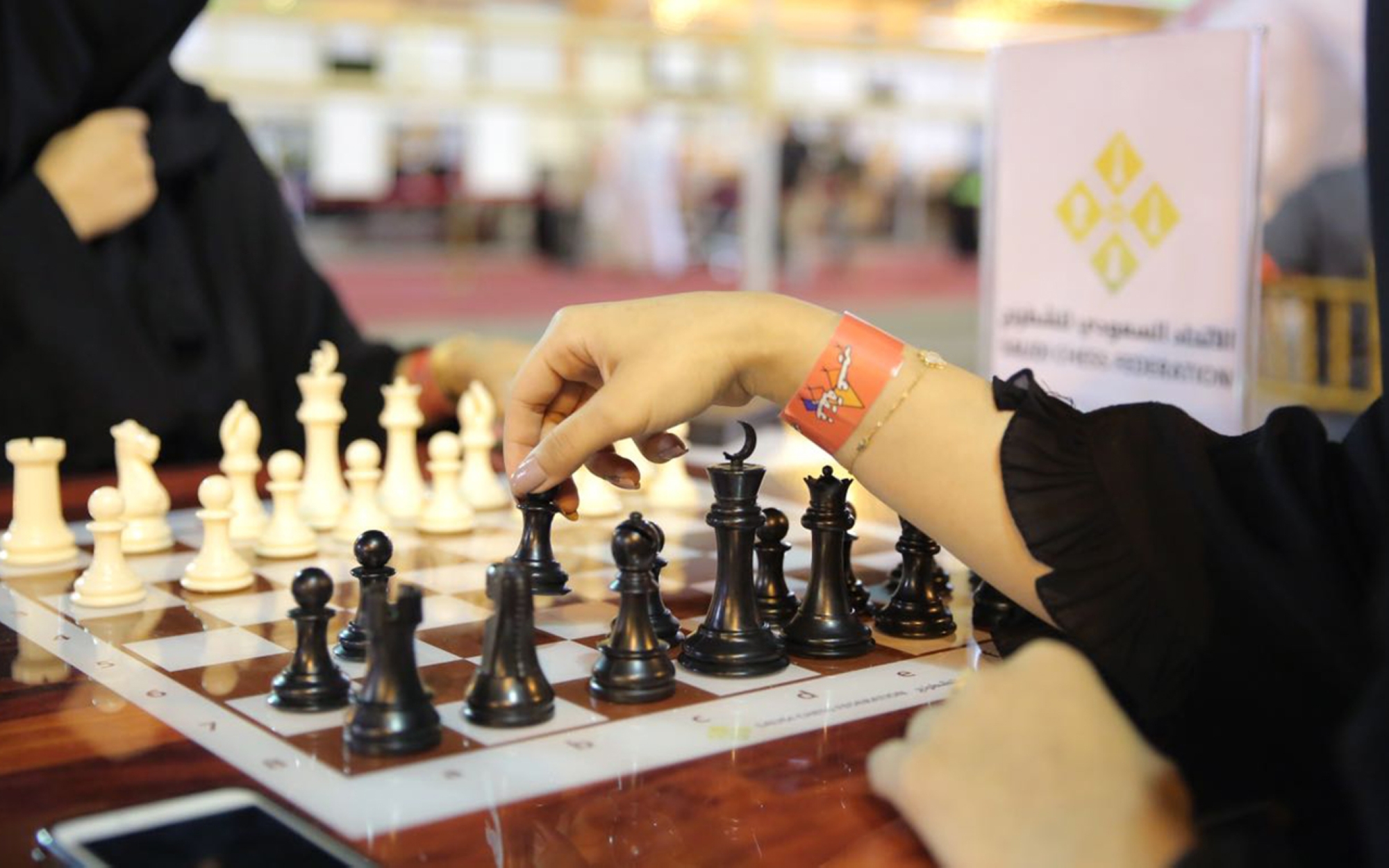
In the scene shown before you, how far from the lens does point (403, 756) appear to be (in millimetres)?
893

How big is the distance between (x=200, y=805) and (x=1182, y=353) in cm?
153

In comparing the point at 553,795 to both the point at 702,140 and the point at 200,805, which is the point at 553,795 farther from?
the point at 702,140

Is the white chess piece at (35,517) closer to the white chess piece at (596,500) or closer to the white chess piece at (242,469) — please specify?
the white chess piece at (242,469)

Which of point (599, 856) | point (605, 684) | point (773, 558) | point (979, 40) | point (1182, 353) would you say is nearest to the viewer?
point (599, 856)

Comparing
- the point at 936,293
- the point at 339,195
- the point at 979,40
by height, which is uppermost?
the point at 979,40

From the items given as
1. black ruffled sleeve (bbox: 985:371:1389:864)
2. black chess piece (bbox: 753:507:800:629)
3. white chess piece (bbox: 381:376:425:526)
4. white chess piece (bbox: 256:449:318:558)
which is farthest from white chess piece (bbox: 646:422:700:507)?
black ruffled sleeve (bbox: 985:371:1389:864)

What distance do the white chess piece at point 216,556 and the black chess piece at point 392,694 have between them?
1.62 ft

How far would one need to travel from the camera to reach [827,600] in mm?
1172

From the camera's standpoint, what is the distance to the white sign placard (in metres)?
1.89

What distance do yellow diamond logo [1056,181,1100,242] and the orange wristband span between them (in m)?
1.03

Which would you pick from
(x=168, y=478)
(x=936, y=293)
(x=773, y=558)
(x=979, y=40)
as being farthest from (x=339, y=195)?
(x=773, y=558)

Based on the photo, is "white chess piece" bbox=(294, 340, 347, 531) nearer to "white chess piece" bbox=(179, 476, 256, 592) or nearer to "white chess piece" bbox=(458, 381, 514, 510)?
"white chess piece" bbox=(458, 381, 514, 510)

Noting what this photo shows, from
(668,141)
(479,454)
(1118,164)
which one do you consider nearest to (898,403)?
(479,454)

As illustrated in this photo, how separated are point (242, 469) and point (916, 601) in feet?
2.76
